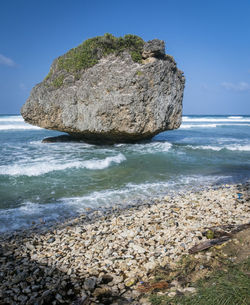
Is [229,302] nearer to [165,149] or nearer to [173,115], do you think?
[165,149]

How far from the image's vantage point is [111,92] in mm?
13109

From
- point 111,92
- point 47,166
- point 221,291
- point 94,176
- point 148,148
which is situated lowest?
point 94,176

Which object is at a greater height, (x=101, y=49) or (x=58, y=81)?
(x=101, y=49)

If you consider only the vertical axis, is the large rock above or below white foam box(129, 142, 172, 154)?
above

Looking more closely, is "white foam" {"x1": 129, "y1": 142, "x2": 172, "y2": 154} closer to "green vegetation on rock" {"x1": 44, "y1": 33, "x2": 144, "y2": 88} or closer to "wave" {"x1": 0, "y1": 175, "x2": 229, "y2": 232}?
"green vegetation on rock" {"x1": 44, "y1": 33, "x2": 144, "y2": 88}

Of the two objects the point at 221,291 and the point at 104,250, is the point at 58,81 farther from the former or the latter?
the point at 221,291

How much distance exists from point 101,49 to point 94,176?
8.84 m

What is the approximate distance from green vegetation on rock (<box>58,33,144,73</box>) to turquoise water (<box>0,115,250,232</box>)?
17.2 feet

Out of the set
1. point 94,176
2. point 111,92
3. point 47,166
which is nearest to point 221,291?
point 94,176

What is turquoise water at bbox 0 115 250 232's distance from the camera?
20.3 ft

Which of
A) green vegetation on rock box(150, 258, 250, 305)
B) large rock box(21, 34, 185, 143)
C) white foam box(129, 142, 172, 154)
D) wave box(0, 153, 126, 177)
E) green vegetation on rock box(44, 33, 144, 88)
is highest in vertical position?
green vegetation on rock box(44, 33, 144, 88)

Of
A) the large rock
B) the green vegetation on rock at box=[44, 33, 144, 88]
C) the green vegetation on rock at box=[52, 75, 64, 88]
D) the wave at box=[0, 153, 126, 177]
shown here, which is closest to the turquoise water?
the wave at box=[0, 153, 126, 177]

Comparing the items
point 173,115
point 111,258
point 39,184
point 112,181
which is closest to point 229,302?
point 111,258

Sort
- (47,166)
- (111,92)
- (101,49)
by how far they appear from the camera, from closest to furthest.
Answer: (47,166)
(111,92)
(101,49)
